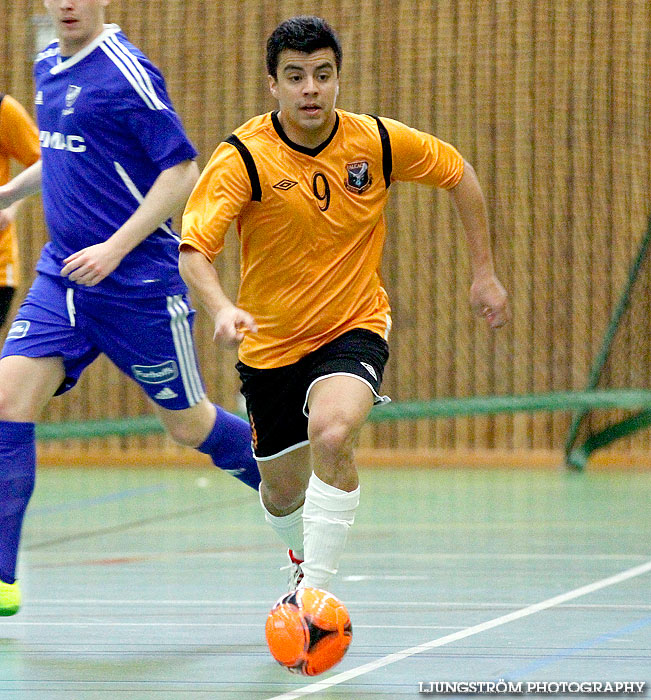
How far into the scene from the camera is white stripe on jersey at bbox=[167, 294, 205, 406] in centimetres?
418

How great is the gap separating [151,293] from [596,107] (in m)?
5.82

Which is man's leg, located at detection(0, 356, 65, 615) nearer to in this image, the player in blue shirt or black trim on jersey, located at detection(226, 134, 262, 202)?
the player in blue shirt

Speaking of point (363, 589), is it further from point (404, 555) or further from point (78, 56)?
point (78, 56)

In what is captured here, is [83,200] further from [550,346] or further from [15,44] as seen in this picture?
[15,44]

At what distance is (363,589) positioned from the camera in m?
4.86

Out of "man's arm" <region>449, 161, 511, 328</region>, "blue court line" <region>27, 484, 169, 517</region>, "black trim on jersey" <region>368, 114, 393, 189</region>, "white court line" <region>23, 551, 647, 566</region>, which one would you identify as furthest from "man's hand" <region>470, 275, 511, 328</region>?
"blue court line" <region>27, 484, 169, 517</region>

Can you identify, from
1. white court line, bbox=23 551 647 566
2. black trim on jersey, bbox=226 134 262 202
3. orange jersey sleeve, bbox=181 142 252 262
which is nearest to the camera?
orange jersey sleeve, bbox=181 142 252 262

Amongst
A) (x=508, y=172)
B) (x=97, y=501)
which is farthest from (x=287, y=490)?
(x=508, y=172)

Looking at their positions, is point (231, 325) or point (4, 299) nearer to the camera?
point (231, 325)

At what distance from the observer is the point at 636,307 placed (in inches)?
343

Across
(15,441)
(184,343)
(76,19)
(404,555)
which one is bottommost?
(404,555)

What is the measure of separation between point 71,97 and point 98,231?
41 centimetres

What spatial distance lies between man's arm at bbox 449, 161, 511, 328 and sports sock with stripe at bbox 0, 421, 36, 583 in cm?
138

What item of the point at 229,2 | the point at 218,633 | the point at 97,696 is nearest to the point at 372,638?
the point at 218,633
